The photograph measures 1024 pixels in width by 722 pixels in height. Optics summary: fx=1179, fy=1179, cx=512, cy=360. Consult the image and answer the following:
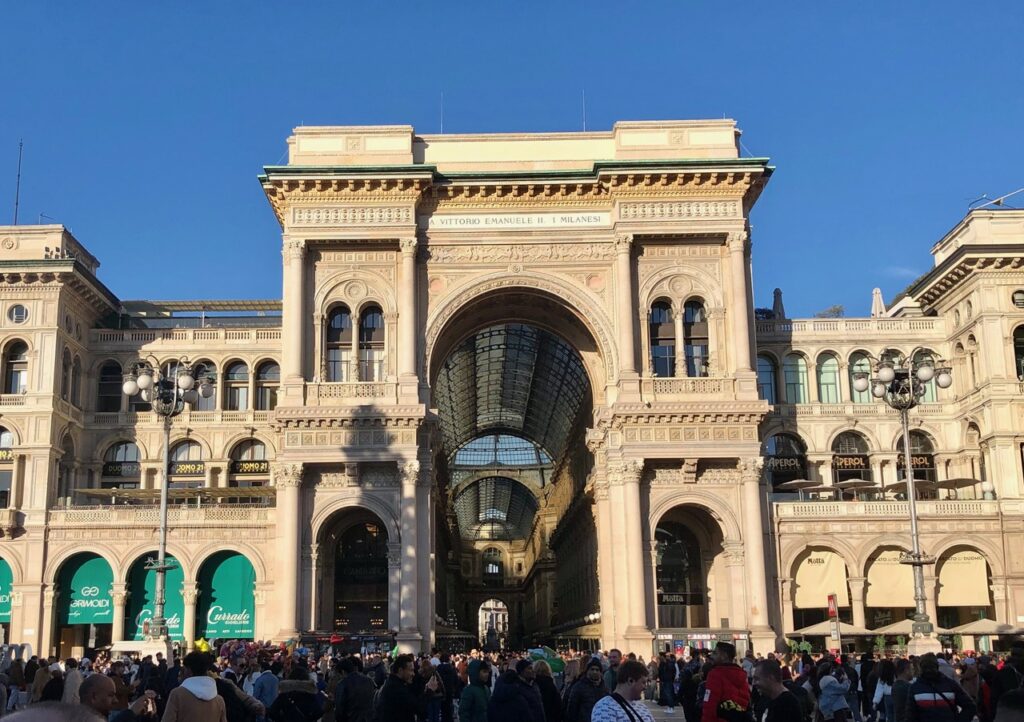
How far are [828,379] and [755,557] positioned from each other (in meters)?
16.0

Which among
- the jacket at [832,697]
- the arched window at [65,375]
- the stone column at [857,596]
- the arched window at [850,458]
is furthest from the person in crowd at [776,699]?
the arched window at [65,375]

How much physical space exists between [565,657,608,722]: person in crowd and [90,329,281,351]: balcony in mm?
48783

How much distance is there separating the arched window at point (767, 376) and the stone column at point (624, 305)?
42.0ft

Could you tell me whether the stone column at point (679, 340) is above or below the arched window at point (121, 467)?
above

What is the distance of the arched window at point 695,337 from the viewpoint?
4956 cm

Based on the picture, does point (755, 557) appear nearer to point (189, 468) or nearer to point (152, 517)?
point (152, 517)

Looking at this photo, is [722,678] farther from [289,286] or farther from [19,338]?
[19,338]

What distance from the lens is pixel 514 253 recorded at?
49.9 meters

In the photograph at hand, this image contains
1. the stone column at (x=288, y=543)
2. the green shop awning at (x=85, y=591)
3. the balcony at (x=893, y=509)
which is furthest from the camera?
the green shop awning at (x=85, y=591)

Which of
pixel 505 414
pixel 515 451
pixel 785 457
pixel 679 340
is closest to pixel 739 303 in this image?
pixel 679 340

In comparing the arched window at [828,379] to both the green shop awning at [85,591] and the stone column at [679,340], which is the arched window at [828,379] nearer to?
the stone column at [679,340]

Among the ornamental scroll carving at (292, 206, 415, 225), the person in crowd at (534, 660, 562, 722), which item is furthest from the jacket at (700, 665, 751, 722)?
the ornamental scroll carving at (292, 206, 415, 225)

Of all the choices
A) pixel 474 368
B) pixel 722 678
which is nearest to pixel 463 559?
pixel 474 368

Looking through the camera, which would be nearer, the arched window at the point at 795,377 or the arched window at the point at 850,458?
the arched window at the point at 850,458
